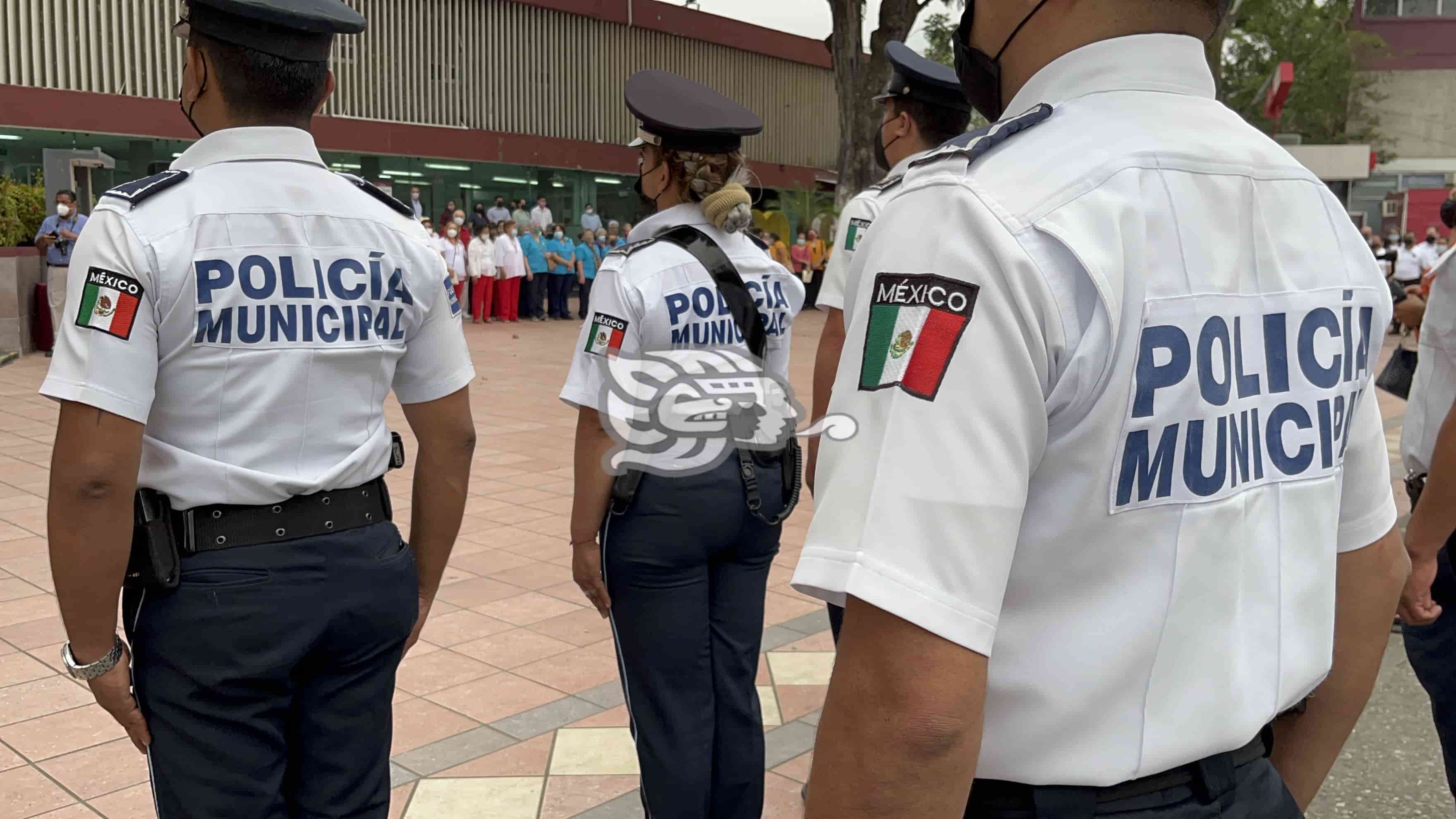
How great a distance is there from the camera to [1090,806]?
1182 mm

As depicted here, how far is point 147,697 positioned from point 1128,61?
182cm

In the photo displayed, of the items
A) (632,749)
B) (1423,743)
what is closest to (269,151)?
(632,749)

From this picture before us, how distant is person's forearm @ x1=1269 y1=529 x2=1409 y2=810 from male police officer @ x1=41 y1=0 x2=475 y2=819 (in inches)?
59.9

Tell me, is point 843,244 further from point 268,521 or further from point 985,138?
point 985,138

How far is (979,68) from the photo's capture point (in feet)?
4.25

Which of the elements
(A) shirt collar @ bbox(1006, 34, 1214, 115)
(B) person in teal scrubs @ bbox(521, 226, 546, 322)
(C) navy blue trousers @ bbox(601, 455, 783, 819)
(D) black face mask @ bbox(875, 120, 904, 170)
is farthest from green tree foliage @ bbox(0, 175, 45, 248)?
(A) shirt collar @ bbox(1006, 34, 1214, 115)

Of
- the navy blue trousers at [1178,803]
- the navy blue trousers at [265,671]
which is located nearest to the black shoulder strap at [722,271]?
the navy blue trousers at [265,671]

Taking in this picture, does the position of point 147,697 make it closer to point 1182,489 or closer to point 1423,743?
point 1182,489

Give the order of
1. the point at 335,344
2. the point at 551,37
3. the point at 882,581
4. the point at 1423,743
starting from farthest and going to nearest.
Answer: the point at 551,37 → the point at 1423,743 → the point at 335,344 → the point at 882,581

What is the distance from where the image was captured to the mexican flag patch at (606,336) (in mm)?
2967

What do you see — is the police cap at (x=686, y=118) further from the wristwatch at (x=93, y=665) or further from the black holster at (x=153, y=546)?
the wristwatch at (x=93, y=665)

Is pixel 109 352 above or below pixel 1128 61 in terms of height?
below

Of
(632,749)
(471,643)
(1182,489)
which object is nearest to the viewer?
(1182,489)

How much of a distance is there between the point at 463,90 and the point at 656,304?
23170 mm
